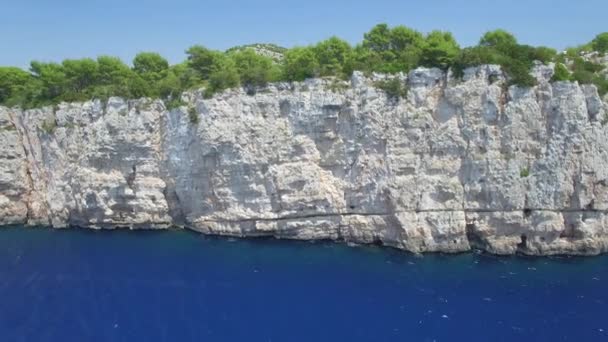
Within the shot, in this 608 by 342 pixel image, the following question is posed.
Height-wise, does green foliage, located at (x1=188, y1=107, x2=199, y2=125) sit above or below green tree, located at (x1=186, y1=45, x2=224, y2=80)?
below

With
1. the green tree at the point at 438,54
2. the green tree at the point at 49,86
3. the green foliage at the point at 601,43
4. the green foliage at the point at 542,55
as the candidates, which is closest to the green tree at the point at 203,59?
the green tree at the point at 49,86

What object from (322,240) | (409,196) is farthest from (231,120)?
(409,196)

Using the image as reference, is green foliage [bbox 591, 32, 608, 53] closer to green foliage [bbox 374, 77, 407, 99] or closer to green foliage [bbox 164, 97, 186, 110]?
green foliage [bbox 374, 77, 407, 99]

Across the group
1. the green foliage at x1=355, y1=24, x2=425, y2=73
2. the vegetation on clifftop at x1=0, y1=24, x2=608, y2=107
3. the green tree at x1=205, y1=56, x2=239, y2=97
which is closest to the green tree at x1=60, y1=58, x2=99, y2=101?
the vegetation on clifftop at x1=0, y1=24, x2=608, y2=107

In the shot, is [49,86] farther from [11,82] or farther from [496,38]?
[496,38]

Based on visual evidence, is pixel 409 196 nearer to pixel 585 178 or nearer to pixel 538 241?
pixel 538 241

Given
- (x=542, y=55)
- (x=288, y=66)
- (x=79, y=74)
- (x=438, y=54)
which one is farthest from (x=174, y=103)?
(x=542, y=55)

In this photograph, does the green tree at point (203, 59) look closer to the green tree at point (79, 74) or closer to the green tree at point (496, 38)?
the green tree at point (79, 74)
